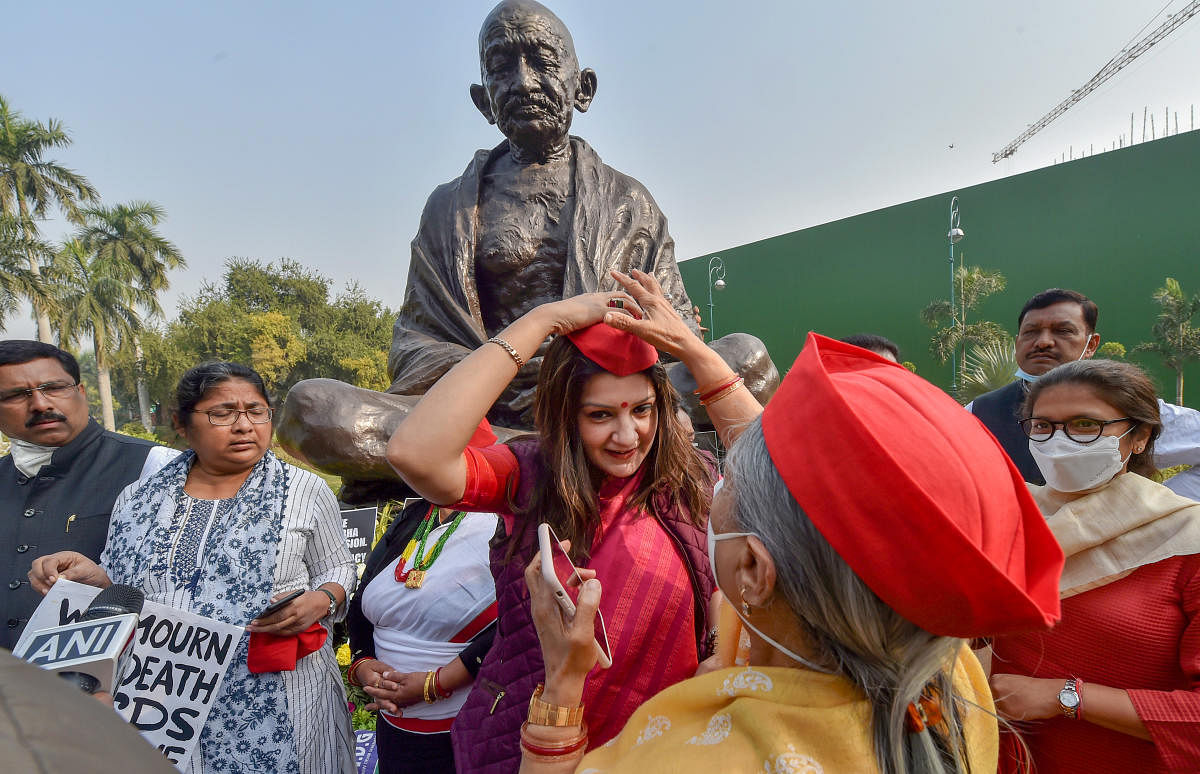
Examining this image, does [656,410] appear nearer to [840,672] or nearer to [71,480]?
[840,672]

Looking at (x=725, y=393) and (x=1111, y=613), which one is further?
(x=725, y=393)

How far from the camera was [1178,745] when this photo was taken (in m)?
1.29

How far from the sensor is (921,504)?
68 cm

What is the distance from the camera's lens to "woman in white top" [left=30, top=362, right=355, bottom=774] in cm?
→ 184

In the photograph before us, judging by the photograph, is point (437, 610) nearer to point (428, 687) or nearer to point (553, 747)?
point (428, 687)

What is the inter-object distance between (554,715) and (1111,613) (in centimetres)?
136

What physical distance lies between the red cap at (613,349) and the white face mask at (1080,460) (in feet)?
3.64

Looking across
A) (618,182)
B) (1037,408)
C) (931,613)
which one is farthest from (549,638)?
(618,182)

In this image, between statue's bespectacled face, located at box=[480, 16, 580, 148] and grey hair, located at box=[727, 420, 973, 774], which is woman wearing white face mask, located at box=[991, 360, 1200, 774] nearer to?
grey hair, located at box=[727, 420, 973, 774]

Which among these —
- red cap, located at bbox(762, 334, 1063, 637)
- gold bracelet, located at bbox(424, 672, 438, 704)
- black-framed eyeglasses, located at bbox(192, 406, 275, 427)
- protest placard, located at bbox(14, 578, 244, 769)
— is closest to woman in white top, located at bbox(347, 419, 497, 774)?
gold bracelet, located at bbox(424, 672, 438, 704)

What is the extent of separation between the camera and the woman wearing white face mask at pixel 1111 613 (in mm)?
1344

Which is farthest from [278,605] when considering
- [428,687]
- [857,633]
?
[857,633]

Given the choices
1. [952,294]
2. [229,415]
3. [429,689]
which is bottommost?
[429,689]

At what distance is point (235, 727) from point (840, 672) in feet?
6.06
